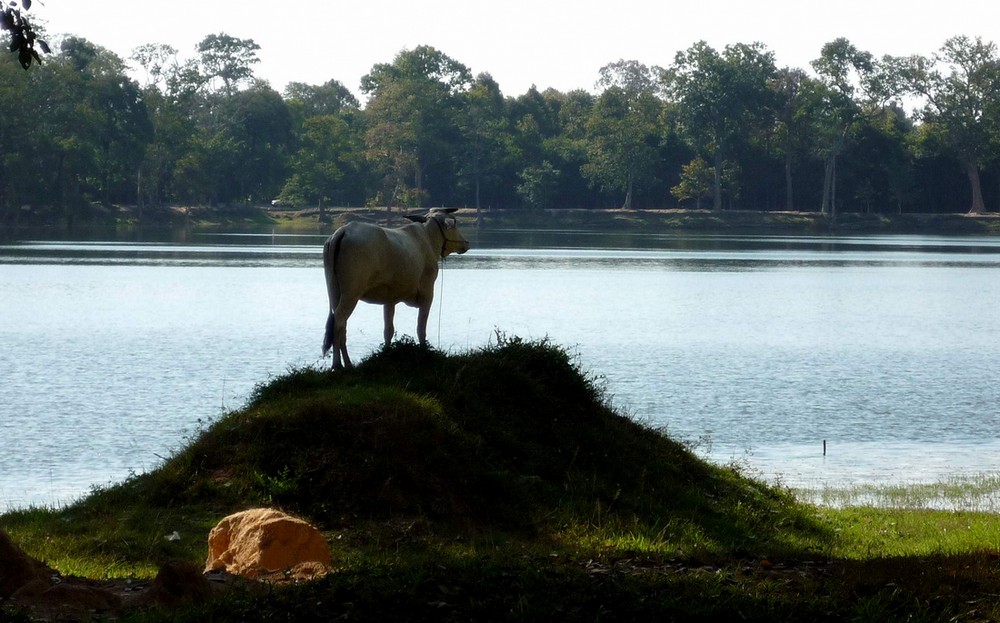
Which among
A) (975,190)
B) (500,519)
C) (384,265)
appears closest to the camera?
(500,519)

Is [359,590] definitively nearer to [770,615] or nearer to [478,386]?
[770,615]

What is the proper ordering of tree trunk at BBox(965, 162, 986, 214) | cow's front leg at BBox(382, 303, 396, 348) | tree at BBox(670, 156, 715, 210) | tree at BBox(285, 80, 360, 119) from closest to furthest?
cow's front leg at BBox(382, 303, 396, 348), tree at BBox(670, 156, 715, 210), tree trunk at BBox(965, 162, 986, 214), tree at BBox(285, 80, 360, 119)

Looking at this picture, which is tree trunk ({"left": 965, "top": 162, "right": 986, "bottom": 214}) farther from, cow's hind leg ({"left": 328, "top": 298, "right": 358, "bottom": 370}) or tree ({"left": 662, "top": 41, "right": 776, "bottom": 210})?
cow's hind leg ({"left": 328, "top": 298, "right": 358, "bottom": 370})

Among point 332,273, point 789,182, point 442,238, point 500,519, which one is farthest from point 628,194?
point 500,519

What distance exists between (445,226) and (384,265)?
1.12 m

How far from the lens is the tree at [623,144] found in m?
102

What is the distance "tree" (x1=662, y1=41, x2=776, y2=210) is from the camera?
104125 mm

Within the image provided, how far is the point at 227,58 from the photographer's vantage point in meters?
131

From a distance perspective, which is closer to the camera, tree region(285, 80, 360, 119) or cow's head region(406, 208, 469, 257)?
cow's head region(406, 208, 469, 257)

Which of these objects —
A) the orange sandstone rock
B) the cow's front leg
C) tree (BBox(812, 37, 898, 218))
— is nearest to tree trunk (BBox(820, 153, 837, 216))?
tree (BBox(812, 37, 898, 218))

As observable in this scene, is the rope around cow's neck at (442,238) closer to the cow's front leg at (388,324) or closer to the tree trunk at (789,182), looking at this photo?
the cow's front leg at (388,324)

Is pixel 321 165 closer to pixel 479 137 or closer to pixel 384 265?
pixel 479 137

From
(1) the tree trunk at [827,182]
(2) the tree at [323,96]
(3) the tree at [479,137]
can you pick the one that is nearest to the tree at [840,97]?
(1) the tree trunk at [827,182]

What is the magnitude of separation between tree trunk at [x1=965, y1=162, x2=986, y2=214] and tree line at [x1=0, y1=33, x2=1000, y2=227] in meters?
0.24
